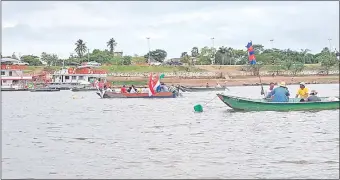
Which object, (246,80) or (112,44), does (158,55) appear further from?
(246,80)

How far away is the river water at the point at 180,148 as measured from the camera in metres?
13.8

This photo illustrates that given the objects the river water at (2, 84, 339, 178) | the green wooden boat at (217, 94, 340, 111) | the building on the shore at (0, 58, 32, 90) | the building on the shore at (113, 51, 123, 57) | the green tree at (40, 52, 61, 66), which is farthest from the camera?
the building on the shore at (113, 51, 123, 57)

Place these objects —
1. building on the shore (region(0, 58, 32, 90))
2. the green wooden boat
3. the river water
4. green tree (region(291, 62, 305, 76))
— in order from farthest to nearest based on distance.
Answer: green tree (region(291, 62, 305, 76)), building on the shore (region(0, 58, 32, 90)), the green wooden boat, the river water

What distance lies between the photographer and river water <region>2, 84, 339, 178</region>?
13.8 m

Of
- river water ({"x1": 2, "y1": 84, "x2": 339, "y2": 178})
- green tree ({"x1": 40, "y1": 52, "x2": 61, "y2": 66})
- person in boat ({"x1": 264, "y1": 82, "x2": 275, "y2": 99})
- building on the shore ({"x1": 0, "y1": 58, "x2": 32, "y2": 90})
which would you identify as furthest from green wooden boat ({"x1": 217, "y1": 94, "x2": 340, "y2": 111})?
green tree ({"x1": 40, "y1": 52, "x2": 61, "y2": 66})

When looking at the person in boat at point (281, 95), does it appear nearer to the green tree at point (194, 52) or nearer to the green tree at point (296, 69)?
the green tree at point (296, 69)

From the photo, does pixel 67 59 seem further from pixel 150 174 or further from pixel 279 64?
pixel 150 174

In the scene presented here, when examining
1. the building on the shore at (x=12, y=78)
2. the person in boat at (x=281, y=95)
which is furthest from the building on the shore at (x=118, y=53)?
the person in boat at (x=281, y=95)

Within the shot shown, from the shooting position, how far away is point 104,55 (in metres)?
137

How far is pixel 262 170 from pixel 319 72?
10772 centimetres

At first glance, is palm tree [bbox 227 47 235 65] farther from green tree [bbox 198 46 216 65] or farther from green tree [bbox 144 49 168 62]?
green tree [bbox 144 49 168 62]

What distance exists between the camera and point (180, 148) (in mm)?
17484

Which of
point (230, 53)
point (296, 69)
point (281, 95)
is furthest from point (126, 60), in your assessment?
point (281, 95)

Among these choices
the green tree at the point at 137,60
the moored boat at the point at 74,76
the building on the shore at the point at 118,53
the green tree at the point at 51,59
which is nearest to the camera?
the moored boat at the point at 74,76
